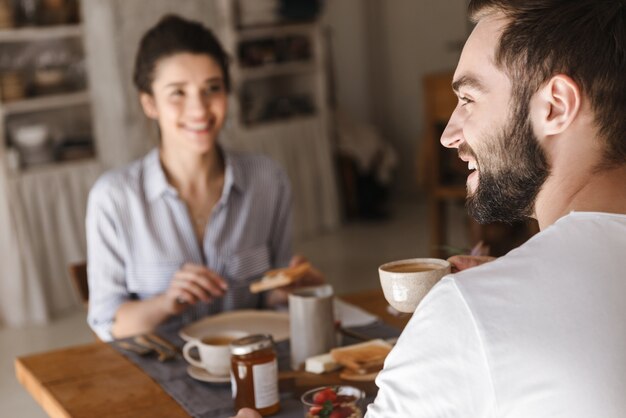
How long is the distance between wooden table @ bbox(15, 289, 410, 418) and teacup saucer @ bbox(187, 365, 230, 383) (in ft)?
0.25

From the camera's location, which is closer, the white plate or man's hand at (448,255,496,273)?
man's hand at (448,255,496,273)

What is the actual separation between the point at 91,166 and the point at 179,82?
2.95 m

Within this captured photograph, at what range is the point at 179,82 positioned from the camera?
2.65 meters

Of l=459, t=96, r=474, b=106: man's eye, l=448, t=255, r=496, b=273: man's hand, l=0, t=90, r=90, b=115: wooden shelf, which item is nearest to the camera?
l=459, t=96, r=474, b=106: man's eye

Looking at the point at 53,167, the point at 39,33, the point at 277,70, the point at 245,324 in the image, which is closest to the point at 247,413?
the point at 245,324

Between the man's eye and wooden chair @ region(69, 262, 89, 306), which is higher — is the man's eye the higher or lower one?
the higher one

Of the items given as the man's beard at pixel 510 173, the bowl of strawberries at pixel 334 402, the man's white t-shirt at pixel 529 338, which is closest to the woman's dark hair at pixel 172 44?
the bowl of strawberries at pixel 334 402

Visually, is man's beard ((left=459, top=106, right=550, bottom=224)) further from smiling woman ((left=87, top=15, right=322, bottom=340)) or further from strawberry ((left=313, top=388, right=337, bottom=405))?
smiling woman ((left=87, top=15, right=322, bottom=340))

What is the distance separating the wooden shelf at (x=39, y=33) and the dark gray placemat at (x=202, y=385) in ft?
11.5

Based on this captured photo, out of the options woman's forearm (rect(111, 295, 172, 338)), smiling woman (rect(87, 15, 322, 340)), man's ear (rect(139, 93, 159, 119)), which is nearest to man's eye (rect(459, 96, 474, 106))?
woman's forearm (rect(111, 295, 172, 338))

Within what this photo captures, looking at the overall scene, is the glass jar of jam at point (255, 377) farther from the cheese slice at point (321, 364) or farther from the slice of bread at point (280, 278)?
the slice of bread at point (280, 278)

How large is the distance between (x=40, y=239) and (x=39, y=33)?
117 cm

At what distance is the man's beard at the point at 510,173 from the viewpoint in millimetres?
1282

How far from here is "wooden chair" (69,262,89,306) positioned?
2625mm
